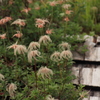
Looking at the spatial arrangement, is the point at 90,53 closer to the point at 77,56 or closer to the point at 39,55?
the point at 77,56

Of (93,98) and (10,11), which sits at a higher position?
(10,11)

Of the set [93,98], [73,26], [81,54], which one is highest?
[73,26]

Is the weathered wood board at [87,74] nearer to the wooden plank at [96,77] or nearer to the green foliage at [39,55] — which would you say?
the wooden plank at [96,77]

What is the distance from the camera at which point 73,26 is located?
393 cm

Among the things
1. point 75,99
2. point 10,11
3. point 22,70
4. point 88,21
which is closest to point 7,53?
point 22,70

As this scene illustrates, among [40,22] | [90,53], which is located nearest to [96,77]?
[90,53]

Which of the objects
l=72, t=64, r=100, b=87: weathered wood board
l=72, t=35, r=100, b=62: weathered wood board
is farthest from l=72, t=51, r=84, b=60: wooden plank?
l=72, t=64, r=100, b=87: weathered wood board

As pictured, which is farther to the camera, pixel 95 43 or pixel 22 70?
pixel 95 43

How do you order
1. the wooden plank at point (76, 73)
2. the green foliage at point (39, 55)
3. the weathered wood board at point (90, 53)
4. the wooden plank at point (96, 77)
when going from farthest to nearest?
the weathered wood board at point (90, 53) → the wooden plank at point (76, 73) → the wooden plank at point (96, 77) → the green foliage at point (39, 55)

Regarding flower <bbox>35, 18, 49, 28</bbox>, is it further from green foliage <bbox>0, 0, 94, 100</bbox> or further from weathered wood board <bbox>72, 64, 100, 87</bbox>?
weathered wood board <bbox>72, 64, 100, 87</bbox>

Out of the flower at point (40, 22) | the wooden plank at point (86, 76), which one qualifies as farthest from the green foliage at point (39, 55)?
the wooden plank at point (86, 76)

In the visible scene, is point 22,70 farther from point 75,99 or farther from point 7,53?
point 75,99

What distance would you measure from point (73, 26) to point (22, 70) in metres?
1.19

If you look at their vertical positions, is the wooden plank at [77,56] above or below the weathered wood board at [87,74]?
above
